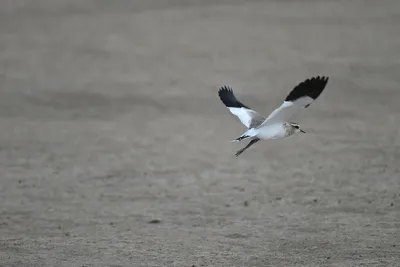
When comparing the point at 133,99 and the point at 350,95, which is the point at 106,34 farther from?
the point at 350,95

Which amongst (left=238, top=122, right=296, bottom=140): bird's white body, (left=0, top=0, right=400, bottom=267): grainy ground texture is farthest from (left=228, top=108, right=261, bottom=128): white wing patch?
(left=0, top=0, right=400, bottom=267): grainy ground texture

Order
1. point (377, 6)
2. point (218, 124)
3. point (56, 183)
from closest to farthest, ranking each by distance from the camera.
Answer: point (56, 183)
point (218, 124)
point (377, 6)

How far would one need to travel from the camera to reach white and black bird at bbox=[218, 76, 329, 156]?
12.8ft

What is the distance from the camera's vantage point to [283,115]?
406cm

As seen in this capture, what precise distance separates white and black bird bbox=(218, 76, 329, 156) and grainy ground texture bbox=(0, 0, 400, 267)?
0.80 metres

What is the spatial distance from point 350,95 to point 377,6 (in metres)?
2.25

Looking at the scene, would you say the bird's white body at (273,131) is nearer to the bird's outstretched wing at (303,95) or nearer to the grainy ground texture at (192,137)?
the bird's outstretched wing at (303,95)

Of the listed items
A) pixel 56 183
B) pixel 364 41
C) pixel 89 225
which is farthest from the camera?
pixel 364 41

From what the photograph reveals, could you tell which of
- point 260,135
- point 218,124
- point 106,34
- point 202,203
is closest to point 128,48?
point 106,34

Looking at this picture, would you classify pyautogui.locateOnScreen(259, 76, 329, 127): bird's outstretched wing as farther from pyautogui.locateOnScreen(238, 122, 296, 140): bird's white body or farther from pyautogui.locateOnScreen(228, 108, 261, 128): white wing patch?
pyautogui.locateOnScreen(228, 108, 261, 128): white wing patch

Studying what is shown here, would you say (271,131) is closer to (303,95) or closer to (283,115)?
(283,115)

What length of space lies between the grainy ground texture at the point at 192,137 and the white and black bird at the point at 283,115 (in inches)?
31.6

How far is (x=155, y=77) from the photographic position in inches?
320

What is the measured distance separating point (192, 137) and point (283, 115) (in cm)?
276
